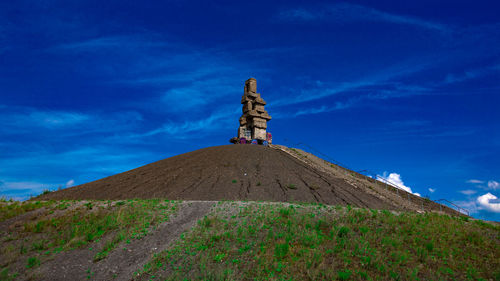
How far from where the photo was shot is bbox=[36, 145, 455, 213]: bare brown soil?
1806 centimetres

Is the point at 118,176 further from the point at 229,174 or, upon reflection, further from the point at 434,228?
the point at 434,228

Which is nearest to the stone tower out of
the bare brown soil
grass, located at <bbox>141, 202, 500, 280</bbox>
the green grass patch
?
the bare brown soil

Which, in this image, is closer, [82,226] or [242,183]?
[82,226]

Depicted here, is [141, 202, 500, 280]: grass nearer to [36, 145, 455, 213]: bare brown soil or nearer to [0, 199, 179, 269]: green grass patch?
[0, 199, 179, 269]: green grass patch

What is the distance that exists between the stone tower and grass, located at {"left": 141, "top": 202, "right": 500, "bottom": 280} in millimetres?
20449

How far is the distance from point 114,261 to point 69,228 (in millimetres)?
4363

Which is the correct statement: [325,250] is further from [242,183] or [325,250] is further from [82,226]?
[242,183]

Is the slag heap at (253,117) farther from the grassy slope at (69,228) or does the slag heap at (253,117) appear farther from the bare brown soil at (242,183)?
Result: the grassy slope at (69,228)

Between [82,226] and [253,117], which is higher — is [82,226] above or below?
below

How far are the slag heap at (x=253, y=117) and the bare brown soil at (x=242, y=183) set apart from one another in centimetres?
538

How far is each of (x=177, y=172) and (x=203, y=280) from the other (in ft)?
50.8

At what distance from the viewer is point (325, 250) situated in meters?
9.20

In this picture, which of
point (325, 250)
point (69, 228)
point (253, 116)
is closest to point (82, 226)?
point (69, 228)

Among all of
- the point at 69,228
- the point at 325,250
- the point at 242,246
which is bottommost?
the point at 325,250
